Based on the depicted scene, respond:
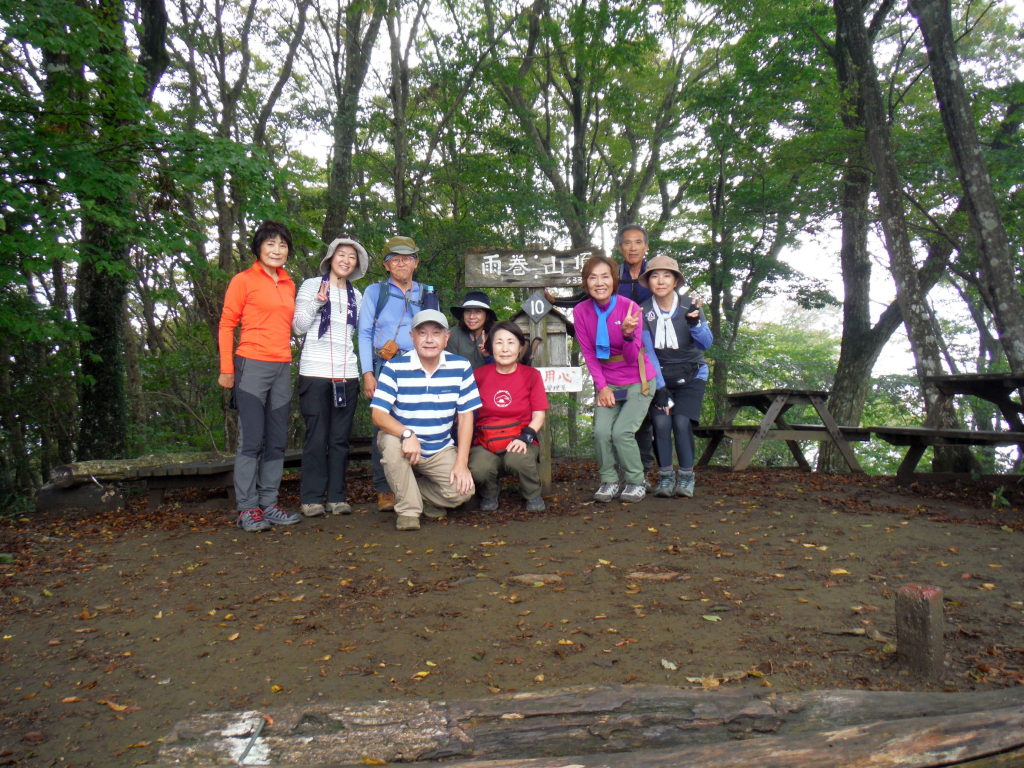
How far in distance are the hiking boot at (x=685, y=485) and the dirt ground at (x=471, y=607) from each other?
0.25 m

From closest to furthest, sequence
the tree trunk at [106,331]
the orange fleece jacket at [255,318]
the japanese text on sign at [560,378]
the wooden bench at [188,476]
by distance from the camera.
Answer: the orange fleece jacket at [255,318]
the wooden bench at [188,476]
the japanese text on sign at [560,378]
the tree trunk at [106,331]

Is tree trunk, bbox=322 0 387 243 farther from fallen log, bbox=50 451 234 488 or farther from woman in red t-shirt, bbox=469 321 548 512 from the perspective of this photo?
woman in red t-shirt, bbox=469 321 548 512

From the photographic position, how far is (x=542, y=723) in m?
2.03

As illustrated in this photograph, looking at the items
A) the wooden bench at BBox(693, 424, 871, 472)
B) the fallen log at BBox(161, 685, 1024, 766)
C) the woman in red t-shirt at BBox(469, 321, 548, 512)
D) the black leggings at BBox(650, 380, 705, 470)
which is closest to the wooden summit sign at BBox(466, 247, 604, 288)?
the woman in red t-shirt at BBox(469, 321, 548, 512)

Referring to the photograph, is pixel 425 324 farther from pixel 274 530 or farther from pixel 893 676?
pixel 893 676

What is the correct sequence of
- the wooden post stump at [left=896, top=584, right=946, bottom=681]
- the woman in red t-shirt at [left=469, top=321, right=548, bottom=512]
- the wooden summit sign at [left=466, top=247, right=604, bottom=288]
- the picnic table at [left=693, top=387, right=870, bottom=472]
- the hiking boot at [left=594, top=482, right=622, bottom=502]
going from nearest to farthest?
the wooden post stump at [left=896, top=584, right=946, bottom=681] < the woman in red t-shirt at [left=469, top=321, right=548, bottom=512] < the hiking boot at [left=594, top=482, right=622, bottom=502] < the wooden summit sign at [left=466, top=247, right=604, bottom=288] < the picnic table at [left=693, top=387, right=870, bottom=472]

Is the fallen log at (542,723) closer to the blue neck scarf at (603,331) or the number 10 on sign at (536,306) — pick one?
the blue neck scarf at (603,331)

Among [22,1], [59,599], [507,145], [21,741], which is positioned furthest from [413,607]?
[507,145]

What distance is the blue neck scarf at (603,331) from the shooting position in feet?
18.4

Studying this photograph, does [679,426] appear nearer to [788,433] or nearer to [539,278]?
[539,278]

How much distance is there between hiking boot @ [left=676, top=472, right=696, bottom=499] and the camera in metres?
5.83

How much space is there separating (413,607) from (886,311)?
34.2ft

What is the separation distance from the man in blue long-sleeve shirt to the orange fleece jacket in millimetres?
673

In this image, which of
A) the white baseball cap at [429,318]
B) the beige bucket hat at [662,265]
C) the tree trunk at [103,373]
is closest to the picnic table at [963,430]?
the beige bucket hat at [662,265]
